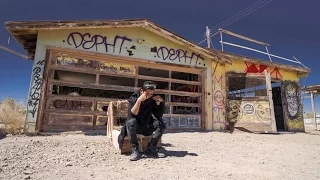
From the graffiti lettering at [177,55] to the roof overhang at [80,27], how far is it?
0.94 ft

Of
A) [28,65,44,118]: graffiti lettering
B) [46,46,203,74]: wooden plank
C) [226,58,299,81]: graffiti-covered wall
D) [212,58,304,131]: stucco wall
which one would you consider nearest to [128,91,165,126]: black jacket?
[28,65,44,118]: graffiti lettering

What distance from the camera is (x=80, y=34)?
767 cm

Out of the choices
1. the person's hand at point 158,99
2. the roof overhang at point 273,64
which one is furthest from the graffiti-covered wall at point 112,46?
the person's hand at point 158,99

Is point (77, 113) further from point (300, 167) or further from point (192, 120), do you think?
point (300, 167)

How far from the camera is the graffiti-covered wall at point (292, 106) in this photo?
12.0 meters

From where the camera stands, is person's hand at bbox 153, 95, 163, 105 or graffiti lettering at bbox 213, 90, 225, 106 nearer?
person's hand at bbox 153, 95, 163, 105

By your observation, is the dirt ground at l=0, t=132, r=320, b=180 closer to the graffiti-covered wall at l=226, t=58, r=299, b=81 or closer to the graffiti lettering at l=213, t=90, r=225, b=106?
the graffiti lettering at l=213, t=90, r=225, b=106

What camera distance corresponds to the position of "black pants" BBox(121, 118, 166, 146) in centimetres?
359

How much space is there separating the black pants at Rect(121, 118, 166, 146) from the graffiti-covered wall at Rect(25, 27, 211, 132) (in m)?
4.33

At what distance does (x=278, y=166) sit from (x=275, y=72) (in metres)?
9.77

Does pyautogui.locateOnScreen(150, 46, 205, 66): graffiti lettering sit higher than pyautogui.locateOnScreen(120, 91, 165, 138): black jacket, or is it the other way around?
pyautogui.locateOnScreen(150, 46, 205, 66): graffiti lettering

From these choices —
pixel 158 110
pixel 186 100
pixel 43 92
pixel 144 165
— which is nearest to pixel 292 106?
pixel 186 100

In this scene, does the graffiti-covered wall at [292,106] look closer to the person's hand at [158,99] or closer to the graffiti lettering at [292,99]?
the graffiti lettering at [292,99]

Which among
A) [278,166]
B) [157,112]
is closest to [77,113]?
[157,112]
